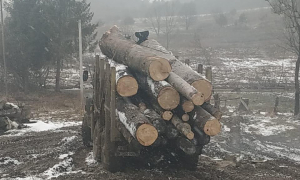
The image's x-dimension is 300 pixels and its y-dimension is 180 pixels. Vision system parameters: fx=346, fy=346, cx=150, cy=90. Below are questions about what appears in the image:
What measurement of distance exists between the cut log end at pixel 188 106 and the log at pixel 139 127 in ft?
2.56

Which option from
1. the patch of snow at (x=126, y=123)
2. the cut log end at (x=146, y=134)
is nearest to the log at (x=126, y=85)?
the patch of snow at (x=126, y=123)

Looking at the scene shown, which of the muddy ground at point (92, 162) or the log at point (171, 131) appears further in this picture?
the muddy ground at point (92, 162)

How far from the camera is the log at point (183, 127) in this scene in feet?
21.2

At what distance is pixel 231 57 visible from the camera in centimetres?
4072

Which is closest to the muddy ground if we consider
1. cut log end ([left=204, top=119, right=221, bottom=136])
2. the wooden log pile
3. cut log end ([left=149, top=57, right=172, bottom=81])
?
the wooden log pile

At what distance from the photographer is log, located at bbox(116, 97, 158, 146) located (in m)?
6.59

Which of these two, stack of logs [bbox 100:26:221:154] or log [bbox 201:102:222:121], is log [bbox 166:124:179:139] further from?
log [bbox 201:102:222:121]

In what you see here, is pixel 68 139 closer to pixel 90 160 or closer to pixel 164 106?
pixel 90 160

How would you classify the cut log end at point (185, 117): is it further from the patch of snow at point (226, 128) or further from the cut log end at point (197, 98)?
the patch of snow at point (226, 128)

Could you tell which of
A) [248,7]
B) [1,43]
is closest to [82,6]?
[1,43]

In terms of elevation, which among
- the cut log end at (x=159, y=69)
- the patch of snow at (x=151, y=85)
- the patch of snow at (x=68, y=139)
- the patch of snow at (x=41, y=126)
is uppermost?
the cut log end at (x=159, y=69)

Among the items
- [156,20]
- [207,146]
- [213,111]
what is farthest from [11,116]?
[156,20]

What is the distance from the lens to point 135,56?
838 centimetres

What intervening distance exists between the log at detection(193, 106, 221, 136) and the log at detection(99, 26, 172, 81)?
1.15m
